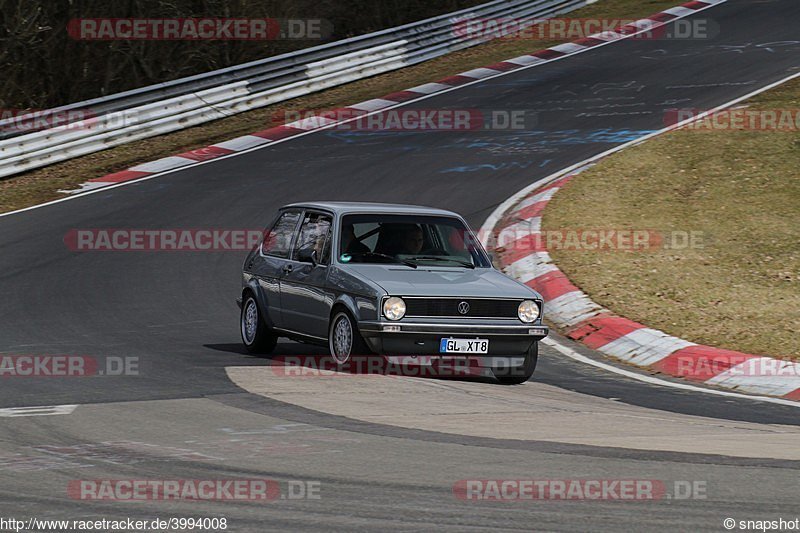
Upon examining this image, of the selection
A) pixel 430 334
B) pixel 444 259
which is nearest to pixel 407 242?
pixel 444 259

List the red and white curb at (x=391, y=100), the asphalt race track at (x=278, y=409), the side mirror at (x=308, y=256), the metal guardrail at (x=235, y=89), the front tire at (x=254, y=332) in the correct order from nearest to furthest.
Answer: the asphalt race track at (x=278, y=409) < the side mirror at (x=308, y=256) < the front tire at (x=254, y=332) < the red and white curb at (x=391, y=100) < the metal guardrail at (x=235, y=89)

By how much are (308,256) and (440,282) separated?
1.40m

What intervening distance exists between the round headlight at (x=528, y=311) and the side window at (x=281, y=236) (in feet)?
8.36

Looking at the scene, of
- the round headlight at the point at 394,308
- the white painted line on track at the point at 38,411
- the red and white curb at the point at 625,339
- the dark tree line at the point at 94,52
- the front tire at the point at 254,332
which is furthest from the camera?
the dark tree line at the point at 94,52

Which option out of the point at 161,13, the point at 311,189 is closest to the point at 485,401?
the point at 311,189

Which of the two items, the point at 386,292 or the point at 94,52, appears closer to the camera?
the point at 386,292

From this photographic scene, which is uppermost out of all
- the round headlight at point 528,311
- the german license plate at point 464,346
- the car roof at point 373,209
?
the car roof at point 373,209

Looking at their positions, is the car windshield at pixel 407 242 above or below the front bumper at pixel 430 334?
above

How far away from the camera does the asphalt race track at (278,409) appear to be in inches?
227

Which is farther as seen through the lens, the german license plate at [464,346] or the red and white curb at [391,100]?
the red and white curb at [391,100]

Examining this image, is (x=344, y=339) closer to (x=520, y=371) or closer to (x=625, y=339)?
(x=520, y=371)

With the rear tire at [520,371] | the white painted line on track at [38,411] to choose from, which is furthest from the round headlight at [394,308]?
the white painted line on track at [38,411]

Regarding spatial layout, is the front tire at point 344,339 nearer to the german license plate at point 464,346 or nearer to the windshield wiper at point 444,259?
the german license plate at point 464,346

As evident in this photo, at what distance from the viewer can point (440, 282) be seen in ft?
33.8
